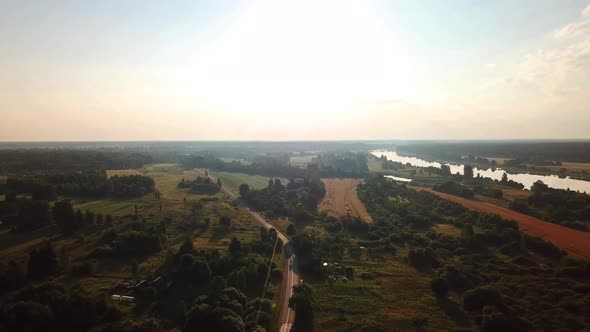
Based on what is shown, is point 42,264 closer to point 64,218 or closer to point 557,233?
point 64,218

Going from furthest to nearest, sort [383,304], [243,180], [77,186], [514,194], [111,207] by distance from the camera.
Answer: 1. [243,180]
2. [514,194]
3. [77,186]
4. [111,207]
5. [383,304]

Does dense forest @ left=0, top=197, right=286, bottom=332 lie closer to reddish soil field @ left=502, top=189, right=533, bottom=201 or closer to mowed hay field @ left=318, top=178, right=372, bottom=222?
mowed hay field @ left=318, top=178, right=372, bottom=222

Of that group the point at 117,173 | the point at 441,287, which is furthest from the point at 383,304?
the point at 117,173

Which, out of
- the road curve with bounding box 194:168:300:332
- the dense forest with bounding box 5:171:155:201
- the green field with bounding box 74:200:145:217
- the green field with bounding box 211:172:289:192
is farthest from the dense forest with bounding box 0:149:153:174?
the road curve with bounding box 194:168:300:332

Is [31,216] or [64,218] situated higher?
[64,218]

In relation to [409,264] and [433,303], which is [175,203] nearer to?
[409,264]

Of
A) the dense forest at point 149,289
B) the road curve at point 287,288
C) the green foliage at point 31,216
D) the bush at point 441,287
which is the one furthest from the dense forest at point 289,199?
the green foliage at point 31,216
